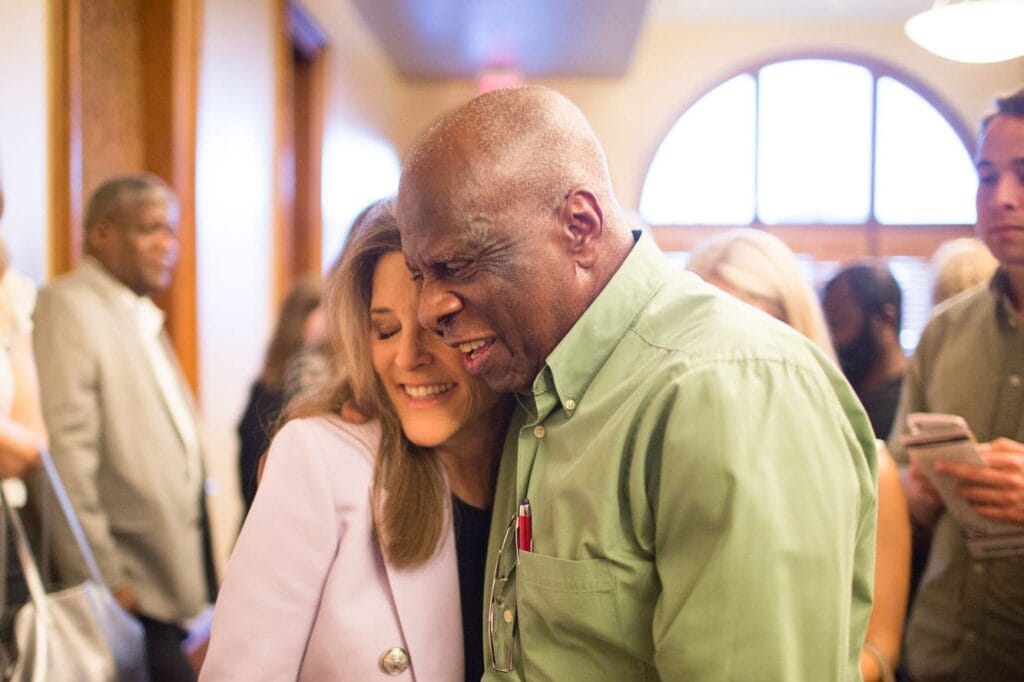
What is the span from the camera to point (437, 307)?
1.11 m

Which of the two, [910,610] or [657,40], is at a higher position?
[657,40]

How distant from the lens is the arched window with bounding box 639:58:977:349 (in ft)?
24.0

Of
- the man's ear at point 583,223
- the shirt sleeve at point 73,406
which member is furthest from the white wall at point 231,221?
the man's ear at point 583,223

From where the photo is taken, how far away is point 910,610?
2.09 meters

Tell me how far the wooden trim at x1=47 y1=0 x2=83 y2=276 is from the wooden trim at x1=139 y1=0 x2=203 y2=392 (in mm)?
731

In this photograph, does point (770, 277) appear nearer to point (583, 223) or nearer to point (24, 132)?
point (583, 223)

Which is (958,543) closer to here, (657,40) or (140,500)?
(140,500)

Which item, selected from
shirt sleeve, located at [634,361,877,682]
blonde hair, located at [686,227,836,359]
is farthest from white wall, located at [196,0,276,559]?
shirt sleeve, located at [634,361,877,682]

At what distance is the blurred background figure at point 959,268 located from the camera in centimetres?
254

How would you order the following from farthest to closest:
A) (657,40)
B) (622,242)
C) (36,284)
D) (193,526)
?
(657,40) → (193,526) → (36,284) → (622,242)

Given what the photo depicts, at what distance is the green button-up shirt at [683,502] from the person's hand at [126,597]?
160cm

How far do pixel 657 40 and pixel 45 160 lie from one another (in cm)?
568

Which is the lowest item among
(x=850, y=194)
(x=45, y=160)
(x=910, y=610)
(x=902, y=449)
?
(x=910, y=610)

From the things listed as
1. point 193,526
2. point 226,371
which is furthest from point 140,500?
point 226,371
